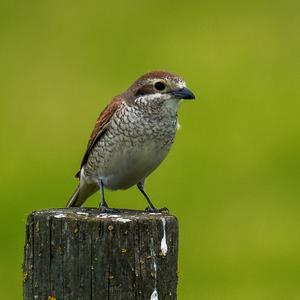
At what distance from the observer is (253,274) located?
11828mm

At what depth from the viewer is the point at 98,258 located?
18.5ft

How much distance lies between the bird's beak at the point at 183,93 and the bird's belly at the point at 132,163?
0.40 m

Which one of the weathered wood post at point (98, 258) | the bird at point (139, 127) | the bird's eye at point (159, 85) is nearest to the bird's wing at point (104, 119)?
the bird at point (139, 127)

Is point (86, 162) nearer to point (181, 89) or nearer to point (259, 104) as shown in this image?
point (181, 89)

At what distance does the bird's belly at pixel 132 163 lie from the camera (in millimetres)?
7711

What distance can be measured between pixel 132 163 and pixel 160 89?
52 centimetres

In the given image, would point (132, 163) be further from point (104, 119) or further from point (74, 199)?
point (74, 199)

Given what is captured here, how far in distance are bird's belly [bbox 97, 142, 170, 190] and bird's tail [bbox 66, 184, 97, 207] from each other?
9.7 inches

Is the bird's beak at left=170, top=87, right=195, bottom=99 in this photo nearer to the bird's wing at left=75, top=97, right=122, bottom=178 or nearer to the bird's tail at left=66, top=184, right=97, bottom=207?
the bird's wing at left=75, top=97, right=122, bottom=178

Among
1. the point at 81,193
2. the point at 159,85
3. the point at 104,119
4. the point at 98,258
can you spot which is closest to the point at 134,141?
the point at 104,119

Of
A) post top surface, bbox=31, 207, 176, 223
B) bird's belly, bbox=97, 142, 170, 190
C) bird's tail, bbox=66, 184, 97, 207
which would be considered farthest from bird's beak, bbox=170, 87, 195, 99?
post top surface, bbox=31, 207, 176, 223

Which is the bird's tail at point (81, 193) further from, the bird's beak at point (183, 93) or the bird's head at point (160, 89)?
the bird's beak at point (183, 93)

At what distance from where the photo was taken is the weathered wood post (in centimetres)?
564

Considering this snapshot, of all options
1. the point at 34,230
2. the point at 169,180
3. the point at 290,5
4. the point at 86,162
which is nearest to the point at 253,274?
the point at 169,180
